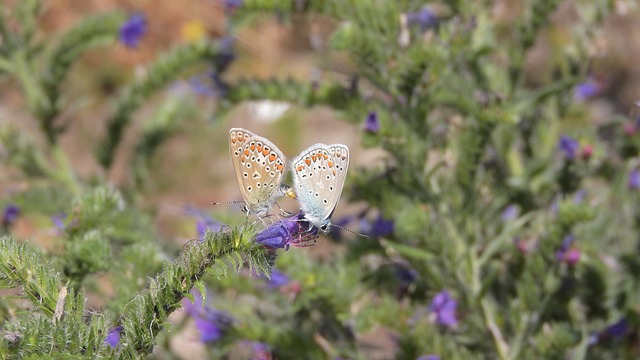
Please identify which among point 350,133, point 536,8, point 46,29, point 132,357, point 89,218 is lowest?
point 132,357

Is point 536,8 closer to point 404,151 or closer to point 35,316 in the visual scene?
point 404,151

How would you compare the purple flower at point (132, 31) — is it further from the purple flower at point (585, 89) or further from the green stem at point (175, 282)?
the green stem at point (175, 282)

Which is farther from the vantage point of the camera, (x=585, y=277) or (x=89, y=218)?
(x=585, y=277)

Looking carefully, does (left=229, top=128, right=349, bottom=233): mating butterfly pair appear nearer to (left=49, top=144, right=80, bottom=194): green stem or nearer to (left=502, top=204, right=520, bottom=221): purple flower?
(left=502, top=204, right=520, bottom=221): purple flower

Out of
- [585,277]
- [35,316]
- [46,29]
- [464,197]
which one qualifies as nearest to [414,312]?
[464,197]

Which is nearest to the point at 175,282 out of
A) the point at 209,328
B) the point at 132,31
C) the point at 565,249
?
the point at 209,328

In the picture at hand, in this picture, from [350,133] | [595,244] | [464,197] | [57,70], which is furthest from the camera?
[350,133]
